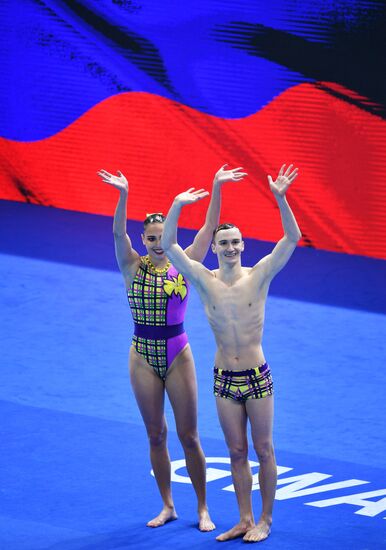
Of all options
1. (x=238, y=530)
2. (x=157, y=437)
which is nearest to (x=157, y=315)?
(x=157, y=437)

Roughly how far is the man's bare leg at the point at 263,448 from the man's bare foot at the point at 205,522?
27 centimetres

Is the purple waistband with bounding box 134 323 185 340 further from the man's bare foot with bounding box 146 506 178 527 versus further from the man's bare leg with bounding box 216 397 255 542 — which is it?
the man's bare foot with bounding box 146 506 178 527

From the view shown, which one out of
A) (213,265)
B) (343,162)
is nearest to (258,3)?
(343,162)

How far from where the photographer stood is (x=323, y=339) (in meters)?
10.1

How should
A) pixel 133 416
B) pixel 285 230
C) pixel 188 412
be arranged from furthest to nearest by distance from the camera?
pixel 133 416 < pixel 188 412 < pixel 285 230

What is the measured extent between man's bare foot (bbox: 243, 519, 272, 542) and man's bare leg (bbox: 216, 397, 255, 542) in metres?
0.04

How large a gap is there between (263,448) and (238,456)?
16 centimetres

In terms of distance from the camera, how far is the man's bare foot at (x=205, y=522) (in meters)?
6.75

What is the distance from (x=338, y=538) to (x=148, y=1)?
7244mm

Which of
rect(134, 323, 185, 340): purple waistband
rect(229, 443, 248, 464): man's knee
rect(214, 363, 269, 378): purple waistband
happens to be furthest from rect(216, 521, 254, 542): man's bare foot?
rect(134, 323, 185, 340): purple waistband

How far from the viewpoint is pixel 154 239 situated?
22.3 ft

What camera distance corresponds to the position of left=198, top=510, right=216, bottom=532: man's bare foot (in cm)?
675

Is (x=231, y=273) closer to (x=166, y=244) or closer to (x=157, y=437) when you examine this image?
(x=166, y=244)

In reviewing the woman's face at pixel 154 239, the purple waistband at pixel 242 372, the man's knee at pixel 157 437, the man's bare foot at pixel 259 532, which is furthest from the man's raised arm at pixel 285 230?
the man's bare foot at pixel 259 532
